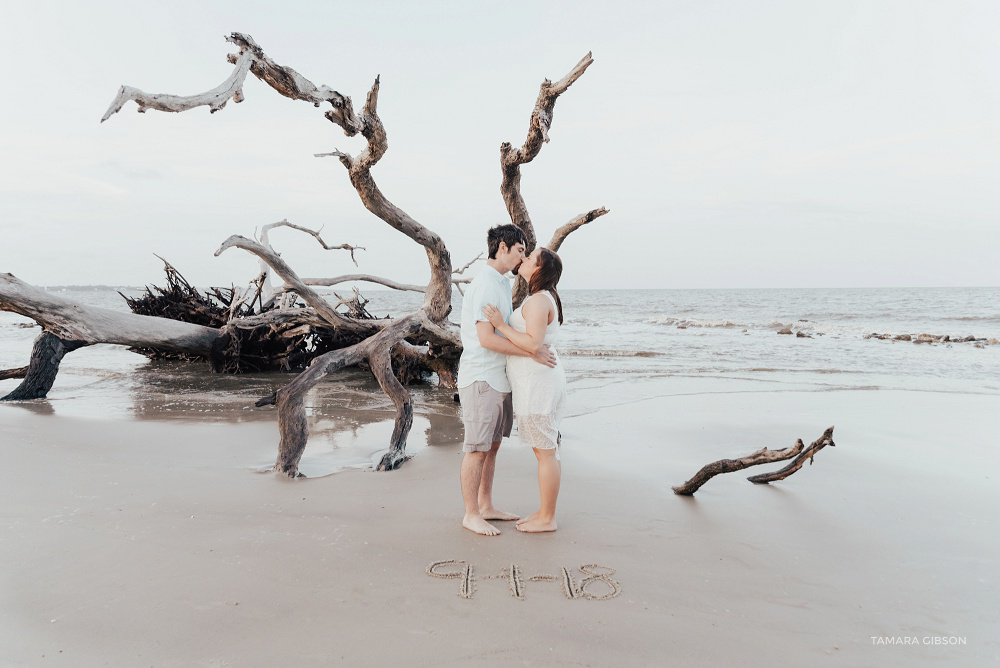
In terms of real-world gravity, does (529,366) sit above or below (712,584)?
above

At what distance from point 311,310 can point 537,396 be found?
18.1ft

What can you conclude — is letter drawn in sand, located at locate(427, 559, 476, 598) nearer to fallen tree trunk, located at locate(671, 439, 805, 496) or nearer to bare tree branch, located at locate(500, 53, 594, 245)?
fallen tree trunk, located at locate(671, 439, 805, 496)

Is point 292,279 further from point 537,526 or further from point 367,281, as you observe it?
point 537,526

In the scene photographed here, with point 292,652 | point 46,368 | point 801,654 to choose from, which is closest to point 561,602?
point 801,654

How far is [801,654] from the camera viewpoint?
2.22 metres

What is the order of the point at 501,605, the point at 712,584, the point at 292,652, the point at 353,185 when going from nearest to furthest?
the point at 292,652, the point at 501,605, the point at 712,584, the point at 353,185

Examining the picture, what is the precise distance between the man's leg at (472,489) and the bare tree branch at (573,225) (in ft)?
10.0

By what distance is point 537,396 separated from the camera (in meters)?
3.33

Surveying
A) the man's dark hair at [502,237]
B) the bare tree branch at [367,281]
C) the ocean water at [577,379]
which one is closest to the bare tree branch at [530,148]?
the man's dark hair at [502,237]

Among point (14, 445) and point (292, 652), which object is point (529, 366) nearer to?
point (292, 652)

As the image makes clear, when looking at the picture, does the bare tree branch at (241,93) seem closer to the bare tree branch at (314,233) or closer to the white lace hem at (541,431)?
the white lace hem at (541,431)

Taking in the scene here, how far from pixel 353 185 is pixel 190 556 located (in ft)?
11.0

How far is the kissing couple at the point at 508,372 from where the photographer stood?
3.27 meters

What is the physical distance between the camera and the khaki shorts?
335 cm
